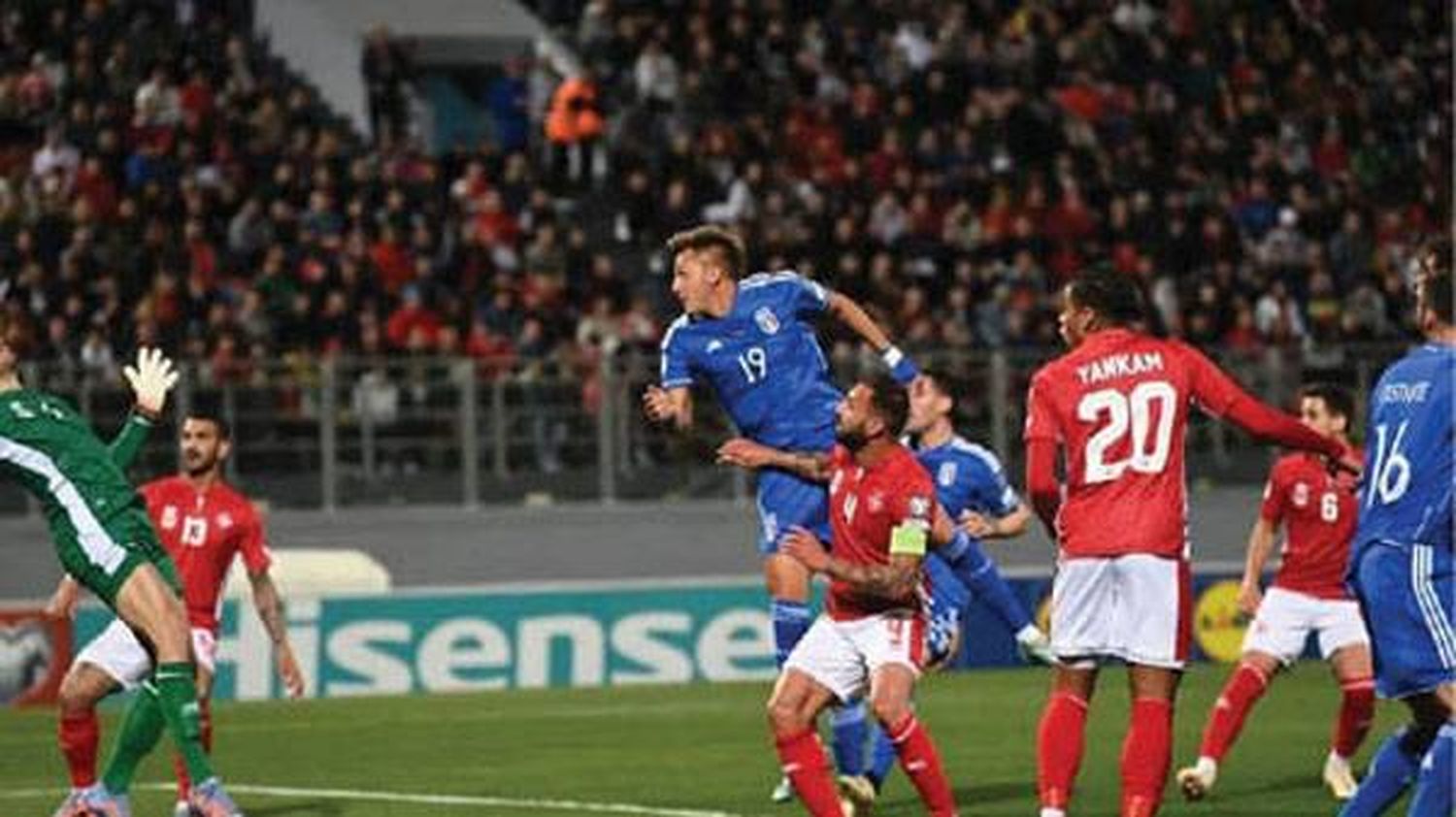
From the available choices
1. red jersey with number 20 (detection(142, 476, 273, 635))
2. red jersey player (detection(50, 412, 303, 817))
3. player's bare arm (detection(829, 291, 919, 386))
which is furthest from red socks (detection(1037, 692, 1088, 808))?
red jersey with number 20 (detection(142, 476, 273, 635))

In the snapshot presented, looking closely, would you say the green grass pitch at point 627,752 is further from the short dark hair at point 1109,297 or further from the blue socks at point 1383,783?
the short dark hair at point 1109,297

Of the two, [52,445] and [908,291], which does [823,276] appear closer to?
[908,291]

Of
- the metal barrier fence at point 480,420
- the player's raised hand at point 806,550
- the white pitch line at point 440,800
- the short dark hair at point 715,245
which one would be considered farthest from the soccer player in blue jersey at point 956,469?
the metal barrier fence at point 480,420

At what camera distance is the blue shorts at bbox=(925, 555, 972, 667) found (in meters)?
16.0

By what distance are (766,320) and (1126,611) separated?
3.47 metres

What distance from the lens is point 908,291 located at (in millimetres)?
31547

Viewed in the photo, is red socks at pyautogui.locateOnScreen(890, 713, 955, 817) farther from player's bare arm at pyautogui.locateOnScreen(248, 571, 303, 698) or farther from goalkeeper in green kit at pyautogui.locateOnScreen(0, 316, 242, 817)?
player's bare arm at pyautogui.locateOnScreen(248, 571, 303, 698)

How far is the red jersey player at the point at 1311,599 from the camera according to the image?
1689 cm

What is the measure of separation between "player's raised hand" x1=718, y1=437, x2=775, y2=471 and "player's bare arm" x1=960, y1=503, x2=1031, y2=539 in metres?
2.42

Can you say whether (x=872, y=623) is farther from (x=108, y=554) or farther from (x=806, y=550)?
(x=108, y=554)

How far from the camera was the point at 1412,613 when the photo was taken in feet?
39.9

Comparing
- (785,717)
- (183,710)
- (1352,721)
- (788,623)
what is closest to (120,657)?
(183,710)

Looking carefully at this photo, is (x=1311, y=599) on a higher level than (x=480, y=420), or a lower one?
lower

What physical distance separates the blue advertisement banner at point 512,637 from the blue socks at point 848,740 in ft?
35.9
